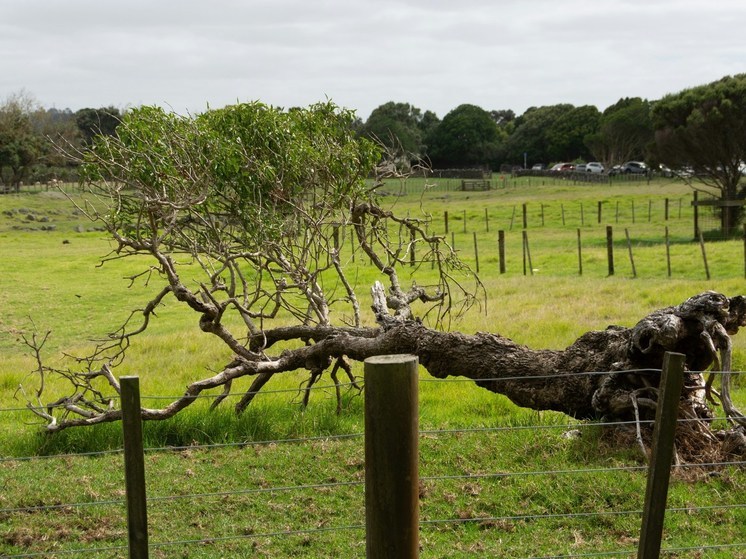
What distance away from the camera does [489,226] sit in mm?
50750

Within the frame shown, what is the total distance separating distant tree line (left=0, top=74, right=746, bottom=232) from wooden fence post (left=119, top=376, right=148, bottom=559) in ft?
126

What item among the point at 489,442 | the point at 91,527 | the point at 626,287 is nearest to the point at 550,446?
the point at 489,442

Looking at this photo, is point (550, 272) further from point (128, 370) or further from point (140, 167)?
point (140, 167)

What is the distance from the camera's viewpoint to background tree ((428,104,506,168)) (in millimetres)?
108312

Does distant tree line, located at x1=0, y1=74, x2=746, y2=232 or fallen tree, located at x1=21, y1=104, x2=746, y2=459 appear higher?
distant tree line, located at x1=0, y1=74, x2=746, y2=232

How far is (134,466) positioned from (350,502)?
10.6 ft

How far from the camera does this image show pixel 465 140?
10831 centimetres

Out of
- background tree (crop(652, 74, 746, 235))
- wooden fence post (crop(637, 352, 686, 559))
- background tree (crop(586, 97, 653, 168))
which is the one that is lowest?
wooden fence post (crop(637, 352, 686, 559))

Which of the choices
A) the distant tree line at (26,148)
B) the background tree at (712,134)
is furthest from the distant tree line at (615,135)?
the distant tree line at (26,148)

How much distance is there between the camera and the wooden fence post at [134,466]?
4.10 meters

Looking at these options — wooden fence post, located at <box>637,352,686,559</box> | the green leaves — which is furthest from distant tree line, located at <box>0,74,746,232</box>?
wooden fence post, located at <box>637,352,686,559</box>

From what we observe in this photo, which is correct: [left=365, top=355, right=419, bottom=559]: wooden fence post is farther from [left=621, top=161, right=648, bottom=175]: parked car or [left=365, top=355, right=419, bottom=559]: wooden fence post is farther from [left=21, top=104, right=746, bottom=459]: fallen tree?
[left=621, top=161, right=648, bottom=175]: parked car

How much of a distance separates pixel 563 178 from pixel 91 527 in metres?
77.6

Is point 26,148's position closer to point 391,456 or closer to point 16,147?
point 16,147
